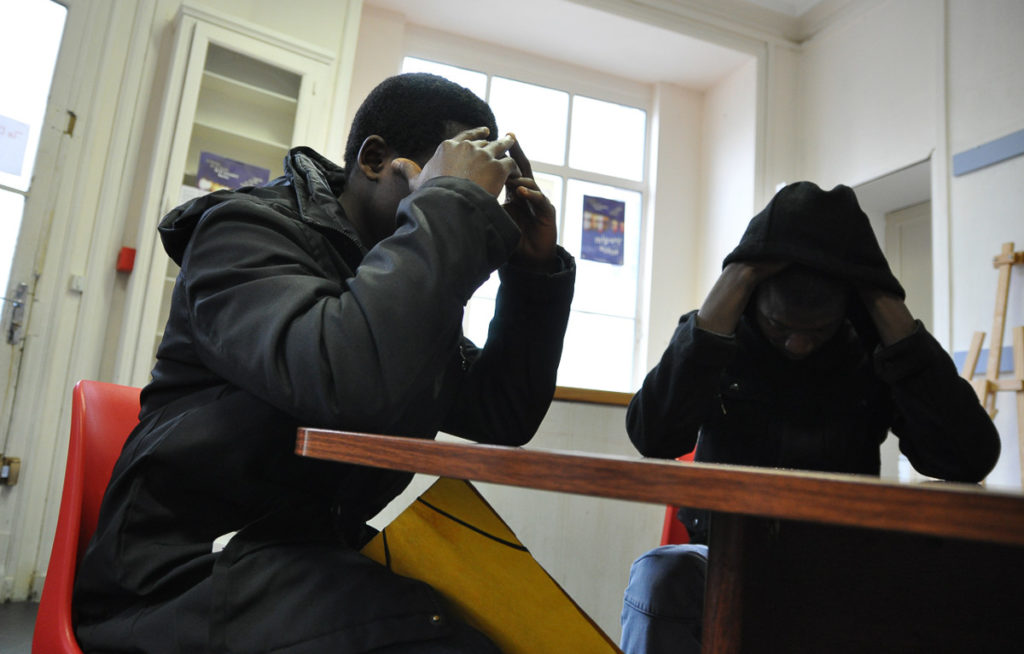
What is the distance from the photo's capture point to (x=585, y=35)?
4949mm

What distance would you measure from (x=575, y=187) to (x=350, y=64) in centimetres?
204

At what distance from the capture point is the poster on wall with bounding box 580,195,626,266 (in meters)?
5.25

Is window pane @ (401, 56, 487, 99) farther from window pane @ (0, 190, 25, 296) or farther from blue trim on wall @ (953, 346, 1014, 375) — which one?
blue trim on wall @ (953, 346, 1014, 375)

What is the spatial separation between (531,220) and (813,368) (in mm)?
503

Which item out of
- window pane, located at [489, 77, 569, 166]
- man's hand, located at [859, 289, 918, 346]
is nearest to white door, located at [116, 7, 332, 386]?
window pane, located at [489, 77, 569, 166]

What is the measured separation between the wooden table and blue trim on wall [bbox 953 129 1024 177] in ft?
11.5

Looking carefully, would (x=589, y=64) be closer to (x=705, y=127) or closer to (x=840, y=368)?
(x=705, y=127)

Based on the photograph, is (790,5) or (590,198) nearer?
(790,5)

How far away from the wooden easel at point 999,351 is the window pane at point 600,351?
2.27 m

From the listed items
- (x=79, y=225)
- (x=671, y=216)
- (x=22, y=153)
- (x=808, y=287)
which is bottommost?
(x=808, y=287)

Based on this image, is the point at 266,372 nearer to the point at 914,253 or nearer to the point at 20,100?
the point at 20,100

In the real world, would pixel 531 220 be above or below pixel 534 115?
below

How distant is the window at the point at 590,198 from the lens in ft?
16.9

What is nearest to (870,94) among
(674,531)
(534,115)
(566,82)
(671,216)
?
(671,216)
